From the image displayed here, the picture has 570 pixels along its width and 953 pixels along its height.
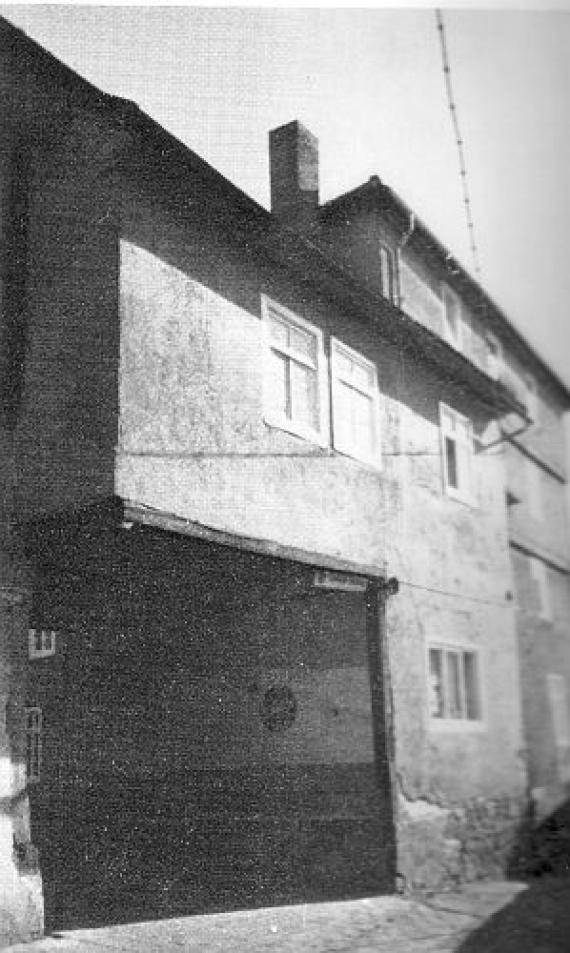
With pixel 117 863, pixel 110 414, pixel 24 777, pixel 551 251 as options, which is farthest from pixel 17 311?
pixel 117 863

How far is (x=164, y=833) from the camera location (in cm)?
908

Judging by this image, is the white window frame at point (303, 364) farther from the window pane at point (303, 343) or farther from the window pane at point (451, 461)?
the window pane at point (451, 461)

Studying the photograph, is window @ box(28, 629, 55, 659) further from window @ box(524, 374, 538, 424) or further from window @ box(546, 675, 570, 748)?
window @ box(524, 374, 538, 424)

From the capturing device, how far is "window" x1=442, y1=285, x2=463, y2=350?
13.8 meters

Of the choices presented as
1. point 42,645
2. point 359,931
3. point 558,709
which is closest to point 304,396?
point 42,645

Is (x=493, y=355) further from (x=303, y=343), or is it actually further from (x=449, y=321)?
(x=303, y=343)

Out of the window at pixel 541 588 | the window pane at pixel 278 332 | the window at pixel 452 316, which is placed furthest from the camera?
the window at pixel 541 588

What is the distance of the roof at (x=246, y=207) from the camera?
763 cm

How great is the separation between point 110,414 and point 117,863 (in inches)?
194

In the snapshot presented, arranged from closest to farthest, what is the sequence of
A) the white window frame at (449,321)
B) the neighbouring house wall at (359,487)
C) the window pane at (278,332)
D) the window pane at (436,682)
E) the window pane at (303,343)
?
1. the neighbouring house wall at (359,487)
2. the window pane at (278,332)
3. the window pane at (303,343)
4. the window pane at (436,682)
5. the white window frame at (449,321)

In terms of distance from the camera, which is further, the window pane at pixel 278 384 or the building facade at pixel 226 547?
the window pane at pixel 278 384

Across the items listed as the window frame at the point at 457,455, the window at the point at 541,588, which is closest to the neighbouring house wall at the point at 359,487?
the window frame at the point at 457,455

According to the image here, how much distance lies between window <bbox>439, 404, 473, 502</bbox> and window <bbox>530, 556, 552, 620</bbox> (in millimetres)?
3307

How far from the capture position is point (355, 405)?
10.2 m
